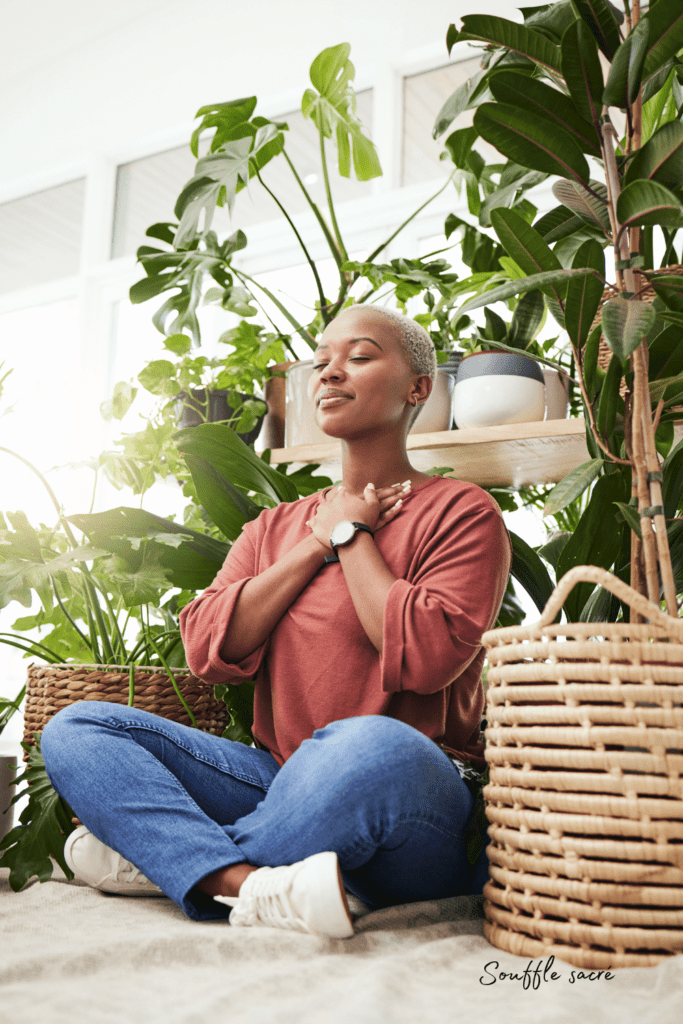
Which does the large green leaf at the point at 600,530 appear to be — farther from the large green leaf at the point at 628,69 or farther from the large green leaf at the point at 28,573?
the large green leaf at the point at 28,573

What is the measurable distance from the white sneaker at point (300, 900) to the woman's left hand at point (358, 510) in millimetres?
431

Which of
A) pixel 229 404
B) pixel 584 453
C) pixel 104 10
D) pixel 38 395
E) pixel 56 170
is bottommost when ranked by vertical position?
pixel 584 453

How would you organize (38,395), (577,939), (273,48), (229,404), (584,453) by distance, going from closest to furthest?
(577,939), (584,453), (229,404), (273,48), (38,395)

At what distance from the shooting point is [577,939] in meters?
0.80

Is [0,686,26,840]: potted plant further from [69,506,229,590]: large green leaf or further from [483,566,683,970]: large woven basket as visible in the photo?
[483,566,683,970]: large woven basket

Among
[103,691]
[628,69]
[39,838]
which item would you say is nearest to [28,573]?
[103,691]

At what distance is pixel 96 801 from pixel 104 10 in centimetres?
295

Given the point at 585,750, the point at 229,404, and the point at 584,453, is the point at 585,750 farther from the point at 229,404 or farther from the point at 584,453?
the point at 229,404

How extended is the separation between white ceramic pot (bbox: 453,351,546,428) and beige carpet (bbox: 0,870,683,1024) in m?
0.91

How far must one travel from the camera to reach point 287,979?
2.45ft

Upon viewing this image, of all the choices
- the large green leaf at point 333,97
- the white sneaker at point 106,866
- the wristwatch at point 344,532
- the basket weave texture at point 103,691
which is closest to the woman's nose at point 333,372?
the wristwatch at point 344,532

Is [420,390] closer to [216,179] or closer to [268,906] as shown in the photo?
[216,179]

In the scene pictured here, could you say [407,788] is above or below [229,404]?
below

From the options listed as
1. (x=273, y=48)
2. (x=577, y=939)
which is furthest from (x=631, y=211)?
(x=273, y=48)
